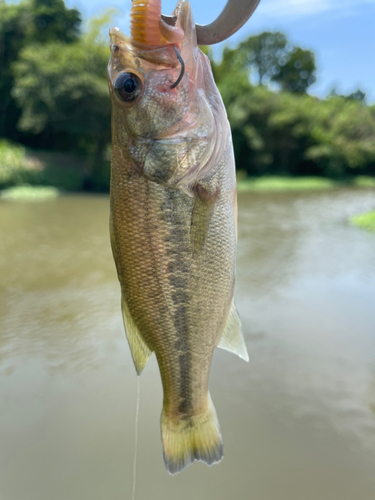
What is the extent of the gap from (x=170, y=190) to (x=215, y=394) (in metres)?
2.29

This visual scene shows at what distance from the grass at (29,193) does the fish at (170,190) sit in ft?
45.2

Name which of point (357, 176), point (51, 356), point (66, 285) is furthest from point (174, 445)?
point (357, 176)

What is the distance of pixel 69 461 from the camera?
2.56 m

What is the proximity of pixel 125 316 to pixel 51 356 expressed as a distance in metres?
2.49

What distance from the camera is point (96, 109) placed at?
1705cm

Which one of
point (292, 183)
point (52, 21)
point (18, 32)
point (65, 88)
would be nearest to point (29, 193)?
point (65, 88)

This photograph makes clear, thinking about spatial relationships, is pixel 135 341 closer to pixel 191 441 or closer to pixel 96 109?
pixel 191 441

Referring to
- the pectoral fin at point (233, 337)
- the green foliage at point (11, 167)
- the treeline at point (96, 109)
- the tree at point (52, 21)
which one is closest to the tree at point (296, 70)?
the treeline at point (96, 109)

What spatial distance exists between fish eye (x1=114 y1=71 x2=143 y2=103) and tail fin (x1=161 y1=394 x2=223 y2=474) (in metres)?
1.25

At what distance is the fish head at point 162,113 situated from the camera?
1.27 metres

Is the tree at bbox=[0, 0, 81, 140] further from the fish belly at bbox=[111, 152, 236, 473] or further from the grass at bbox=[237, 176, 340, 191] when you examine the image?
the fish belly at bbox=[111, 152, 236, 473]

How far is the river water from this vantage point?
2.43m

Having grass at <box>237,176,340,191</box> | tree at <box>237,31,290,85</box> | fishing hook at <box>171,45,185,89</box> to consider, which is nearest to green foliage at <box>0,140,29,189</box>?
grass at <box>237,176,340,191</box>

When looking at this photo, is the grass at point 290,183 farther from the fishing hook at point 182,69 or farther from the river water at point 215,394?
the fishing hook at point 182,69
